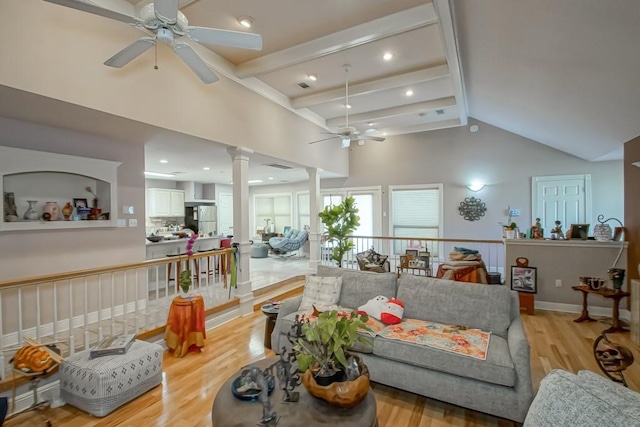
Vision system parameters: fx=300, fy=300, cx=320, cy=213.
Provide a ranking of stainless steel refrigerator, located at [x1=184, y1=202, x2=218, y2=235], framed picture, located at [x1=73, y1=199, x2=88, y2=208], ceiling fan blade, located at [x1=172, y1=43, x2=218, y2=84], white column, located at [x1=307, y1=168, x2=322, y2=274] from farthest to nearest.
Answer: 1. stainless steel refrigerator, located at [x1=184, y1=202, x2=218, y2=235]
2. white column, located at [x1=307, y1=168, x2=322, y2=274]
3. framed picture, located at [x1=73, y1=199, x2=88, y2=208]
4. ceiling fan blade, located at [x1=172, y1=43, x2=218, y2=84]

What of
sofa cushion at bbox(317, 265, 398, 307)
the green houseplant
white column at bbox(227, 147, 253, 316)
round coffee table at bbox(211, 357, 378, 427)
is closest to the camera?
round coffee table at bbox(211, 357, 378, 427)

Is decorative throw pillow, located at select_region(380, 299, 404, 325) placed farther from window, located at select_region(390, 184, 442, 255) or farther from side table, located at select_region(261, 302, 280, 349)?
window, located at select_region(390, 184, 442, 255)

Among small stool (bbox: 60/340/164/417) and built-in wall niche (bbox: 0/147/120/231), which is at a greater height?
built-in wall niche (bbox: 0/147/120/231)

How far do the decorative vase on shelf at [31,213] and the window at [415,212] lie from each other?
640cm

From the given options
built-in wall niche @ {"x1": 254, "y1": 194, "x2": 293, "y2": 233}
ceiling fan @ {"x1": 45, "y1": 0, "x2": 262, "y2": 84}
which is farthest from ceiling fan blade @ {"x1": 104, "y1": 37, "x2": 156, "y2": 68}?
built-in wall niche @ {"x1": 254, "y1": 194, "x2": 293, "y2": 233}

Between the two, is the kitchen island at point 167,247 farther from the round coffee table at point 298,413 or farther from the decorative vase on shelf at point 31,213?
the round coffee table at point 298,413

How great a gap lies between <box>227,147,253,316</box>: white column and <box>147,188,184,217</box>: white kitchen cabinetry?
5.46 meters

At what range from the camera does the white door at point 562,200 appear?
19.6 ft

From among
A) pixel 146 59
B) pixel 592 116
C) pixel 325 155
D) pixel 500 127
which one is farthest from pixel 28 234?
pixel 500 127

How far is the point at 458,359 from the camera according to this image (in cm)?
220

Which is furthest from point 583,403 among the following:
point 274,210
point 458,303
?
point 274,210

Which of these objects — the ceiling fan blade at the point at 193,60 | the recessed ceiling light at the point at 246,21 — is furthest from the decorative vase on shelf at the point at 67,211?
the recessed ceiling light at the point at 246,21

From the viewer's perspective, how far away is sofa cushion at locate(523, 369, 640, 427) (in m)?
0.90

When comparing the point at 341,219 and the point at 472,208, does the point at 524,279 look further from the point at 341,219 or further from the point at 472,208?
the point at 341,219
